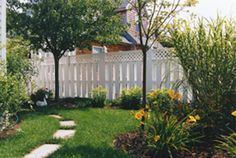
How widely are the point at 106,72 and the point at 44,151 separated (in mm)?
6678

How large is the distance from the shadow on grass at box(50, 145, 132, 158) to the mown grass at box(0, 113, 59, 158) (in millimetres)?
522

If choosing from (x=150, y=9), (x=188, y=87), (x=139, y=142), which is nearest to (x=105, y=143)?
(x=139, y=142)

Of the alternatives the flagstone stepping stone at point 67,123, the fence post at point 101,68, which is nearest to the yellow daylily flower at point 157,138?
the flagstone stepping stone at point 67,123

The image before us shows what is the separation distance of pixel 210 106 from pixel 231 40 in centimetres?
90

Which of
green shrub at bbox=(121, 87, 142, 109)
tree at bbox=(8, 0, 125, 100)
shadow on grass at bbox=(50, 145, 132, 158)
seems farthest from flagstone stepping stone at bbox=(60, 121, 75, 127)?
tree at bbox=(8, 0, 125, 100)

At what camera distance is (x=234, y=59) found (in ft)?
13.7

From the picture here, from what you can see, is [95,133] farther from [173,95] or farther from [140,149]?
[173,95]

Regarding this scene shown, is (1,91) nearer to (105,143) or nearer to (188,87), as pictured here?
(105,143)

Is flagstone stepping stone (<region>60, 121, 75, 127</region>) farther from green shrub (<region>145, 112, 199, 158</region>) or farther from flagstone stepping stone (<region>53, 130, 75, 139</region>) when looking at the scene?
green shrub (<region>145, 112, 199, 158</region>)

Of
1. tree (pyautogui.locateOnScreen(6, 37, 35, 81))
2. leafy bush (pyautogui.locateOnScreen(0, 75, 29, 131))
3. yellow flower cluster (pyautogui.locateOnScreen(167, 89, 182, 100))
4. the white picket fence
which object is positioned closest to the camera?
yellow flower cluster (pyautogui.locateOnScreen(167, 89, 182, 100))

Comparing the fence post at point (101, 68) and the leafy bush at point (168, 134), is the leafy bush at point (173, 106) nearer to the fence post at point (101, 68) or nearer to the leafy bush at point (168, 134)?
the leafy bush at point (168, 134)

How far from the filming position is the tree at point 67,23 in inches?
360

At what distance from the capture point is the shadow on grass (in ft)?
12.7

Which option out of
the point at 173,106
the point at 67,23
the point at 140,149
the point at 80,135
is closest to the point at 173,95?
the point at 173,106
